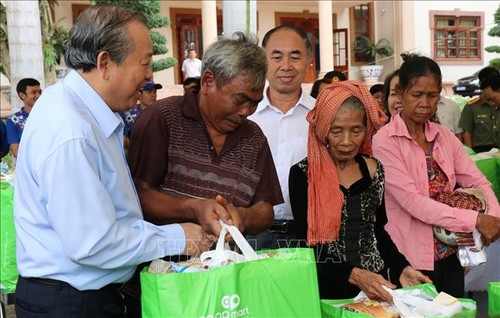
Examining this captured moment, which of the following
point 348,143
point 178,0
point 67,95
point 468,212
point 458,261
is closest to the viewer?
point 67,95

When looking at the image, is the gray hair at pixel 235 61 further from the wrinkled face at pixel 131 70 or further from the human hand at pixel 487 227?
the human hand at pixel 487 227

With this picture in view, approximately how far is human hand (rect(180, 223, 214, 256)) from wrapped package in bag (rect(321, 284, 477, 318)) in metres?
0.46

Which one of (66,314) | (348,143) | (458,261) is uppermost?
(348,143)

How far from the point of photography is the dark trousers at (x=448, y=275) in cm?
253

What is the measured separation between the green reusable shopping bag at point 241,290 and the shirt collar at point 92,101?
442 millimetres

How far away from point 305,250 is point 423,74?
1228 mm

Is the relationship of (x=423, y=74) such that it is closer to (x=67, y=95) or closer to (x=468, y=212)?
(x=468, y=212)

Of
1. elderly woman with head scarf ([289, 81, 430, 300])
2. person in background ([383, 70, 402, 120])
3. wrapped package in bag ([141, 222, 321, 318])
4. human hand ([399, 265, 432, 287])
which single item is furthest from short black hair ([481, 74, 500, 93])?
wrapped package in bag ([141, 222, 321, 318])

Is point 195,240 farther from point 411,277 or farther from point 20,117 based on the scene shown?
point 20,117

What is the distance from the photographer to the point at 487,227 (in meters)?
2.36

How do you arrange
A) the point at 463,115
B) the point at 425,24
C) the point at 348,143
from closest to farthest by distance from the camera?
the point at 348,143, the point at 463,115, the point at 425,24

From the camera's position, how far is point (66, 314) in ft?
5.16

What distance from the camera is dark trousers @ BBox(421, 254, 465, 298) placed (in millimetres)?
2525

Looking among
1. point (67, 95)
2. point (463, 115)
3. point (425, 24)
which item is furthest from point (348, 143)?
point (425, 24)
